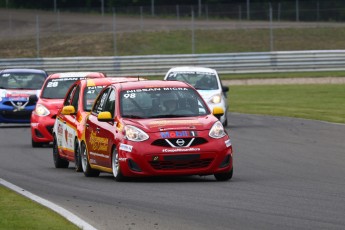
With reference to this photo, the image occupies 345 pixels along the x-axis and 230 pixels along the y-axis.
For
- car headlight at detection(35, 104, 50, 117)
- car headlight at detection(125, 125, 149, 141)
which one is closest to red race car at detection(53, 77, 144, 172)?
car headlight at detection(125, 125, 149, 141)

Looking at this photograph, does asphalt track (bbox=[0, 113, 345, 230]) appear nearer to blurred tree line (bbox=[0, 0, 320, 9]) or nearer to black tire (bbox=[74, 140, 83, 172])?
black tire (bbox=[74, 140, 83, 172])

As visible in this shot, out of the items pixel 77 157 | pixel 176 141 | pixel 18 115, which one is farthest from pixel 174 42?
pixel 176 141

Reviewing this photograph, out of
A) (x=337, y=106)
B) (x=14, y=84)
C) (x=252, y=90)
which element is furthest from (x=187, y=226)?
(x=252, y=90)

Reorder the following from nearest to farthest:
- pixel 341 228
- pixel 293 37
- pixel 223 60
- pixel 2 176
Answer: pixel 341 228 → pixel 2 176 → pixel 223 60 → pixel 293 37

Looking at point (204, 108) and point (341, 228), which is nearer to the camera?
point (341, 228)

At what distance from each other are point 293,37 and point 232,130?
110 ft

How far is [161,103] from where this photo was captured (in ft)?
51.9

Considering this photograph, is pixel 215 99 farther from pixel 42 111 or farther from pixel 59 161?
pixel 59 161

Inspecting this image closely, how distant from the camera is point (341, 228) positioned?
1011 centimetres

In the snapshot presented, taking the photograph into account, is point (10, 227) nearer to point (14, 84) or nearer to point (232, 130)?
point (232, 130)

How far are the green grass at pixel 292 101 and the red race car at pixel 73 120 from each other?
10.9 m

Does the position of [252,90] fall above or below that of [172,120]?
below

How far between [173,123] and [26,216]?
13.6 feet

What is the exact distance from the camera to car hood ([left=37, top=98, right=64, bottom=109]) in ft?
78.4
